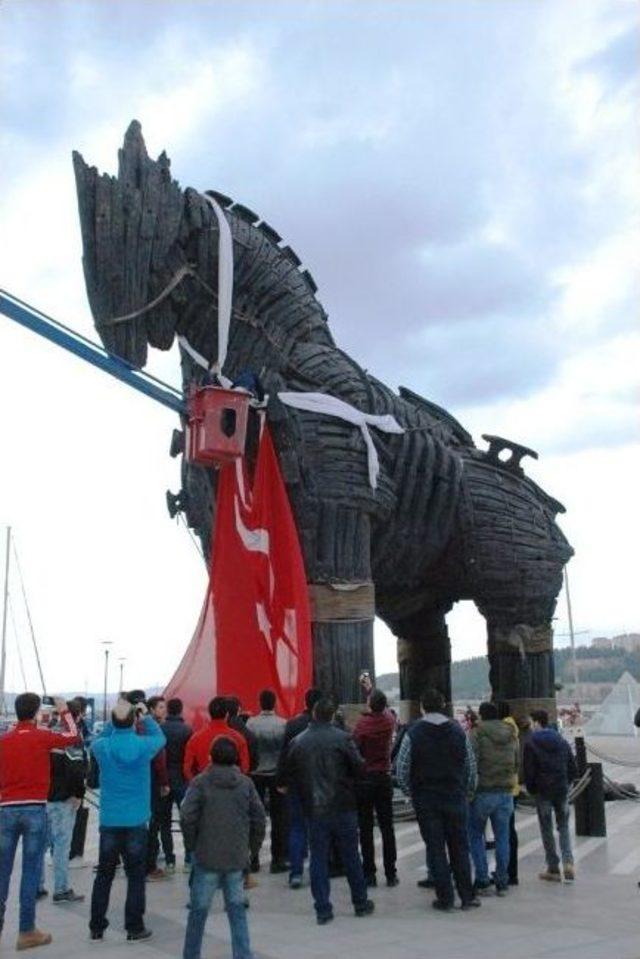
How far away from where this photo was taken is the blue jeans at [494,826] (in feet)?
21.1

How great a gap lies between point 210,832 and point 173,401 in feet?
17.2

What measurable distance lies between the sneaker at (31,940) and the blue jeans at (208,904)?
102 cm

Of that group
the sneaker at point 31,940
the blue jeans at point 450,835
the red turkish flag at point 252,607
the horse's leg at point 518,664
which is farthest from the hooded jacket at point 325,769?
the horse's leg at point 518,664

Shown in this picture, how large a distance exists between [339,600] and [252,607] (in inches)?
32.0

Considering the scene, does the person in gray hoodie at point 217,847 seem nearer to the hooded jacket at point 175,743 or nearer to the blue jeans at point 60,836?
the blue jeans at point 60,836

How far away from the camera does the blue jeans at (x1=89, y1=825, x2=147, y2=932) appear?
5.33m

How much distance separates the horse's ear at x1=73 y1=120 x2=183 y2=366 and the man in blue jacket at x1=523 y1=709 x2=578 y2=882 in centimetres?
477

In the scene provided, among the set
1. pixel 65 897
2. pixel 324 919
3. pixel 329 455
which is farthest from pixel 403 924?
pixel 329 455

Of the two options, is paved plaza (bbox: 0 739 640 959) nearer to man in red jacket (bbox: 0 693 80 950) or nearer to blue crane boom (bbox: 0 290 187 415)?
man in red jacket (bbox: 0 693 80 950)

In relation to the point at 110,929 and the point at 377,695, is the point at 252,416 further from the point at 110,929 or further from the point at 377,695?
the point at 110,929

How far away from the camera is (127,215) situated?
8.53 metres

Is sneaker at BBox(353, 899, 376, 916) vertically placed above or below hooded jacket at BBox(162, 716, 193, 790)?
below

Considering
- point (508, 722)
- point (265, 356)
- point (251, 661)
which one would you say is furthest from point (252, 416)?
point (508, 722)

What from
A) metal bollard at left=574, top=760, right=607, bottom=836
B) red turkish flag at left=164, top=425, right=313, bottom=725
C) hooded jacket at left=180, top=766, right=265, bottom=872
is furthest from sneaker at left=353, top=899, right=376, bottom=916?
metal bollard at left=574, top=760, right=607, bottom=836
